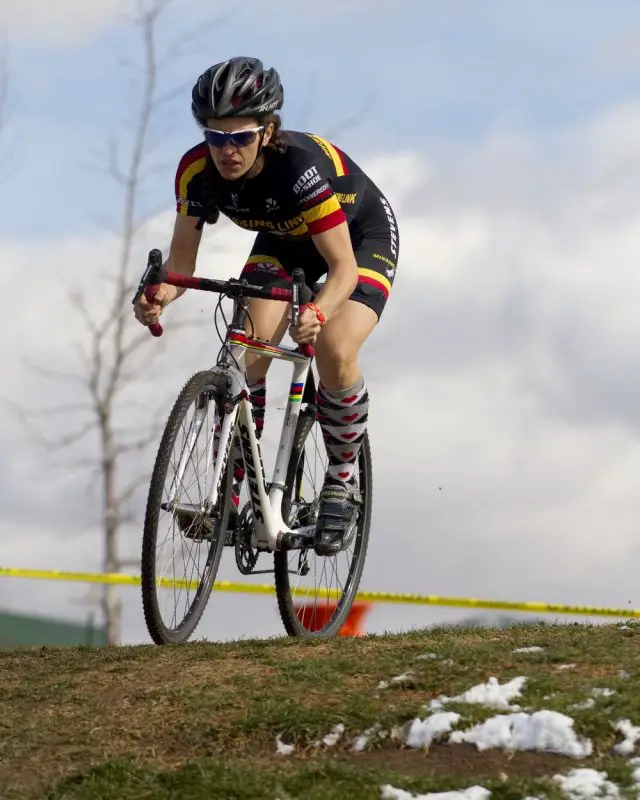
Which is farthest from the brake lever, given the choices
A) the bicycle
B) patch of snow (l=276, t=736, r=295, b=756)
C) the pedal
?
patch of snow (l=276, t=736, r=295, b=756)

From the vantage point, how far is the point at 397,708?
4910 millimetres

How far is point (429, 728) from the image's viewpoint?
473 centimetres

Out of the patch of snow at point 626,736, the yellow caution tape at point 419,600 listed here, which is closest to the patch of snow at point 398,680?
the patch of snow at point 626,736

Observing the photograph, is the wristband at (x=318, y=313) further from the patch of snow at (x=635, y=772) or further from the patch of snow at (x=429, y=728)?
the patch of snow at (x=635, y=772)

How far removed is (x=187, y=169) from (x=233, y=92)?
1.90ft

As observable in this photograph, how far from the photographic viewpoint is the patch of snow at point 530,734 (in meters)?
4.54

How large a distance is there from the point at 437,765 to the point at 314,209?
3.10 metres

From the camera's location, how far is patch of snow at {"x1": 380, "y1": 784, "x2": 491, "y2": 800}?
13.8 ft

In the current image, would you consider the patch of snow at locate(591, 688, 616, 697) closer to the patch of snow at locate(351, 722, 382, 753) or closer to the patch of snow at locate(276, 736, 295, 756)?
the patch of snow at locate(351, 722, 382, 753)

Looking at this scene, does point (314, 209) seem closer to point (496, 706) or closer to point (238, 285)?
point (238, 285)

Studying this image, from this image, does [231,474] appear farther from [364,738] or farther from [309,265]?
[364,738]

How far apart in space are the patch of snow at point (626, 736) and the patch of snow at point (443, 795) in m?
0.55

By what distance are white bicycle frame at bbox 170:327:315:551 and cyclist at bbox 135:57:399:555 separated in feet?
0.33

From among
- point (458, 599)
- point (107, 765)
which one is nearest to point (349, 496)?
point (107, 765)
